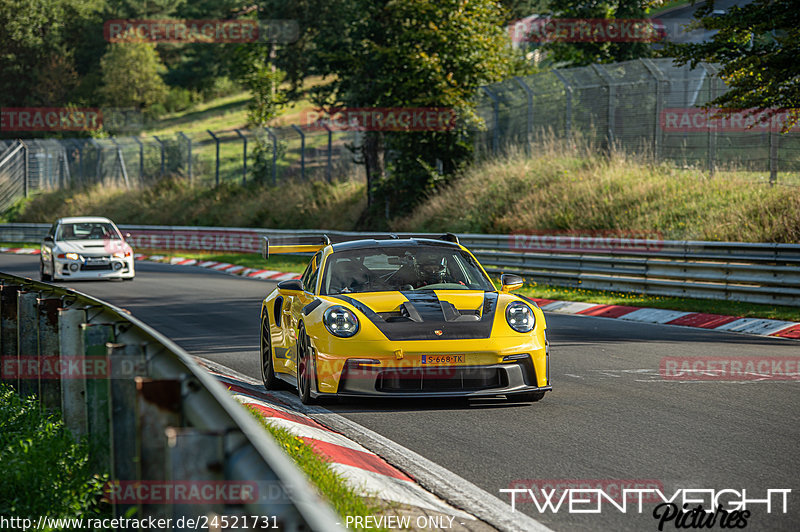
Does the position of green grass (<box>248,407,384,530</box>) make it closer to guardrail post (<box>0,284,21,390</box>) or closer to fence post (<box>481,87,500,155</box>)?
guardrail post (<box>0,284,21,390</box>)

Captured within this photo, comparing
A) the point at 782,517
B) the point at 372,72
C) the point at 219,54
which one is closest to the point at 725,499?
the point at 782,517

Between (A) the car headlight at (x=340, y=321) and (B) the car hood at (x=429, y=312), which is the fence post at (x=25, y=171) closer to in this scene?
(B) the car hood at (x=429, y=312)

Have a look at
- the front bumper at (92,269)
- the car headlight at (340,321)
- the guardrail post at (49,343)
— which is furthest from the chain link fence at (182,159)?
the guardrail post at (49,343)

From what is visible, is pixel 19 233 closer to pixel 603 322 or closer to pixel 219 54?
pixel 603 322

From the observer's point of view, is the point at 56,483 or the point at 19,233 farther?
the point at 19,233

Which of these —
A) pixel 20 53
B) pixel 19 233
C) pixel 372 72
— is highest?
pixel 20 53

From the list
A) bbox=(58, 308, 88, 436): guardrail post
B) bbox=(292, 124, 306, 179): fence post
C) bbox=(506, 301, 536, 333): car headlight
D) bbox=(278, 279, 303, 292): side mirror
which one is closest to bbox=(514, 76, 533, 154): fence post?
bbox=(292, 124, 306, 179): fence post

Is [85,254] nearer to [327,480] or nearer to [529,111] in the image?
[529,111]

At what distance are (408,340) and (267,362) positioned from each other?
2.28 m

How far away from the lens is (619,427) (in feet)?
24.4

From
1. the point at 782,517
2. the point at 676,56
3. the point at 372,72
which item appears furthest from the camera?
the point at 372,72

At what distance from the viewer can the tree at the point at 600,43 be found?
124 feet

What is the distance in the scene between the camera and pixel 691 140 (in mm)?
24609

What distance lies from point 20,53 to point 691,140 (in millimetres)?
88457
